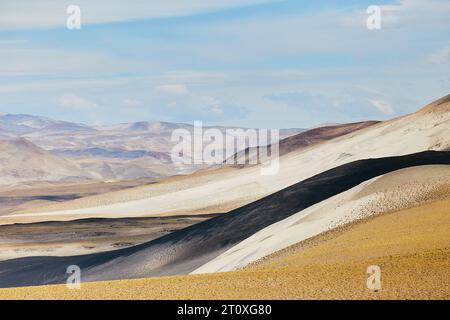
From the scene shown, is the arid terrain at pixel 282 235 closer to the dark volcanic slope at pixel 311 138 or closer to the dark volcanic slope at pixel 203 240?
the dark volcanic slope at pixel 203 240

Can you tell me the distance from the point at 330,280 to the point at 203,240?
30.7 metres

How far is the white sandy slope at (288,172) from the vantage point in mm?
94250

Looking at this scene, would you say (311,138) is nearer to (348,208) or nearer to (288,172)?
(288,172)

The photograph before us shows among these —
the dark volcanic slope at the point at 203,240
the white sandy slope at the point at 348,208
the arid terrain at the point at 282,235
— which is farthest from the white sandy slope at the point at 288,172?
the white sandy slope at the point at 348,208

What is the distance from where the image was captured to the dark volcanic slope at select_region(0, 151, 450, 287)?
4991 centimetres

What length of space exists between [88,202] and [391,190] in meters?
93.7

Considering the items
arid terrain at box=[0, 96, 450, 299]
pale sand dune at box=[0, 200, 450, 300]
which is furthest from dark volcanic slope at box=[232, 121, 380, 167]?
pale sand dune at box=[0, 200, 450, 300]

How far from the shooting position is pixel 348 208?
42.4m

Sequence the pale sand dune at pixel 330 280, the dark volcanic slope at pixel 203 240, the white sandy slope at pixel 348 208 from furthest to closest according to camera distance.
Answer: the dark volcanic slope at pixel 203 240 < the white sandy slope at pixel 348 208 < the pale sand dune at pixel 330 280

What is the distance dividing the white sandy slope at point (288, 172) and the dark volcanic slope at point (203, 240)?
29.1 m

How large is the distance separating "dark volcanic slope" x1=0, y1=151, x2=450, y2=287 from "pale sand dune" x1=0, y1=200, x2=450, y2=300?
17.5 m

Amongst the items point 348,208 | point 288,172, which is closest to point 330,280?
point 348,208

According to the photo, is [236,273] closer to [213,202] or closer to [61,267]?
[61,267]

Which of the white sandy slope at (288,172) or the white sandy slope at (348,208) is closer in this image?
the white sandy slope at (348,208)
